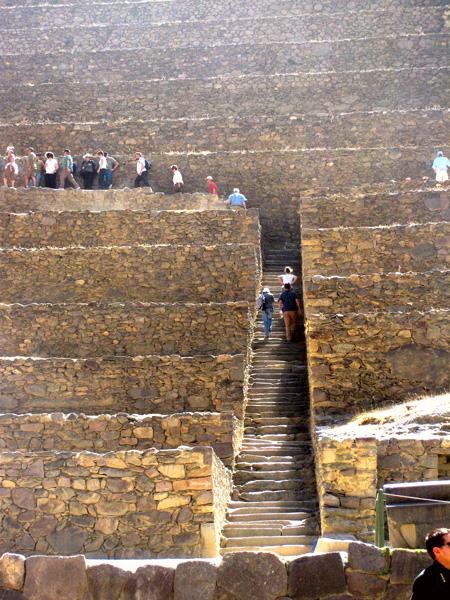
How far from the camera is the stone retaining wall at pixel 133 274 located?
16.1m

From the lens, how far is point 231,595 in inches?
195

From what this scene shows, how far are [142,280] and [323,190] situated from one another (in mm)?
5039

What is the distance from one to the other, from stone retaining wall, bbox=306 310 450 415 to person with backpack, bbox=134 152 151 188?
436 inches

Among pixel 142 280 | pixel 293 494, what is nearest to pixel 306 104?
pixel 142 280

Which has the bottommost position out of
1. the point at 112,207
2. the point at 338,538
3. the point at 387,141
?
the point at 338,538

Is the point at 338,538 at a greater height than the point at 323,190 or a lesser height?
lesser

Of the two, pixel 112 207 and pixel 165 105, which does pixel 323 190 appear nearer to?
pixel 112 207

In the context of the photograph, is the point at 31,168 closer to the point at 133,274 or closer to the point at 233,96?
the point at 133,274

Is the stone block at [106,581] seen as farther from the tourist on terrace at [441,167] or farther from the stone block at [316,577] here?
the tourist on terrace at [441,167]

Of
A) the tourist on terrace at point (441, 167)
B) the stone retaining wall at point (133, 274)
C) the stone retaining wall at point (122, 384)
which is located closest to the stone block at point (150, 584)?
the stone retaining wall at point (122, 384)

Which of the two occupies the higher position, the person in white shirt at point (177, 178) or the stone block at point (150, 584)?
the person in white shirt at point (177, 178)

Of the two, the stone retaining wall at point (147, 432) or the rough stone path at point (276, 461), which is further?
the stone retaining wall at point (147, 432)

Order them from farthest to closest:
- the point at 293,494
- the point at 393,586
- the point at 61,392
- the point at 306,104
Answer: the point at 306,104
the point at 61,392
the point at 293,494
the point at 393,586

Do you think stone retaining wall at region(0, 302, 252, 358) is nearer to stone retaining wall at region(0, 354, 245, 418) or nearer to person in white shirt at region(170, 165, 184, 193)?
stone retaining wall at region(0, 354, 245, 418)
